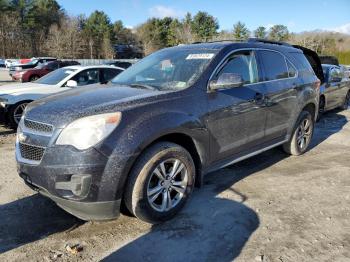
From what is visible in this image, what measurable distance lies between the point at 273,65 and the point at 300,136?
62.2 inches

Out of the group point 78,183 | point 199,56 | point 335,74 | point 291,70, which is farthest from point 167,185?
point 335,74

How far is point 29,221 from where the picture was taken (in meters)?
3.89

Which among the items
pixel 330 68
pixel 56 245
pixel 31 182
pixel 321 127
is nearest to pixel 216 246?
pixel 56 245

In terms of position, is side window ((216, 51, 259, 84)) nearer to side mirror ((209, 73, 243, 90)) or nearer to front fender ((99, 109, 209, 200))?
side mirror ((209, 73, 243, 90))

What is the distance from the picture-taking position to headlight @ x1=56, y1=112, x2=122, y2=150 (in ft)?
10.7

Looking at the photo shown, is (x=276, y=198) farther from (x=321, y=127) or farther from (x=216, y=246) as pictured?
(x=321, y=127)

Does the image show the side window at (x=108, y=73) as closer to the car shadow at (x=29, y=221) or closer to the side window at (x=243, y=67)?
the side window at (x=243, y=67)

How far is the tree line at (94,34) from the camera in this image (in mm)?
57594

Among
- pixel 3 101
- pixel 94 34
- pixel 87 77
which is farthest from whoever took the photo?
pixel 94 34

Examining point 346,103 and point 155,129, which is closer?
point 155,129

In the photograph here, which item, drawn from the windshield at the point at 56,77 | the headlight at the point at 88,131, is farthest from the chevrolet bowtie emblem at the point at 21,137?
the windshield at the point at 56,77

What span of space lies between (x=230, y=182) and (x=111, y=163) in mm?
2229

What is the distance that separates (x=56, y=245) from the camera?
346 cm

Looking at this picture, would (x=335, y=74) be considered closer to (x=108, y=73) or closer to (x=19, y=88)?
(x=108, y=73)
